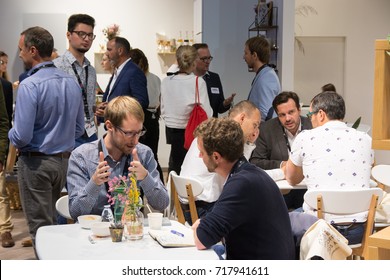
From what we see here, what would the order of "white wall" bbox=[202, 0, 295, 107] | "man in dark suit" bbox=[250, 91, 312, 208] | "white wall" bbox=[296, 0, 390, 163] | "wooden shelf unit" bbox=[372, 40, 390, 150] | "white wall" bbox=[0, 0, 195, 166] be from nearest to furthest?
Result: "wooden shelf unit" bbox=[372, 40, 390, 150], "man in dark suit" bbox=[250, 91, 312, 208], "white wall" bbox=[202, 0, 295, 107], "white wall" bbox=[0, 0, 195, 166], "white wall" bbox=[296, 0, 390, 163]

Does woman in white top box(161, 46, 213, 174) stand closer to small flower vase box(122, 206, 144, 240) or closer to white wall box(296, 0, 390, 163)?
small flower vase box(122, 206, 144, 240)

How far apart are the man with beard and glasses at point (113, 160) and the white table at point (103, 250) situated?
336mm

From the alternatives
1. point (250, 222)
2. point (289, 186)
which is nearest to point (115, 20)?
point (289, 186)

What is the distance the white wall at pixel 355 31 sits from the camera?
10.2 m

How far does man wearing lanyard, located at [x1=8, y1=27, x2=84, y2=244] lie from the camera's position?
425cm

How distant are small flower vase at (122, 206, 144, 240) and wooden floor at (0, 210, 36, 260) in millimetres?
2456

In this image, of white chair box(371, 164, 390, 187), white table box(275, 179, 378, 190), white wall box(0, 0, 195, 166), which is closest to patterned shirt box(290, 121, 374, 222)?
white table box(275, 179, 378, 190)

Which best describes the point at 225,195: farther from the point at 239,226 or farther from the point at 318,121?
the point at 318,121

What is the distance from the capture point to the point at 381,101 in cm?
229

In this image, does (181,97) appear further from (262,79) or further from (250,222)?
(250,222)

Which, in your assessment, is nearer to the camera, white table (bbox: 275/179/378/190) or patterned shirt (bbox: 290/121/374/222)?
patterned shirt (bbox: 290/121/374/222)

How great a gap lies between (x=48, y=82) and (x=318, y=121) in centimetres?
174

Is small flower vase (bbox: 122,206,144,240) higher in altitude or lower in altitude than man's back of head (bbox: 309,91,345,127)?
lower

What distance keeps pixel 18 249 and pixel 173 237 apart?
2896 millimetres
